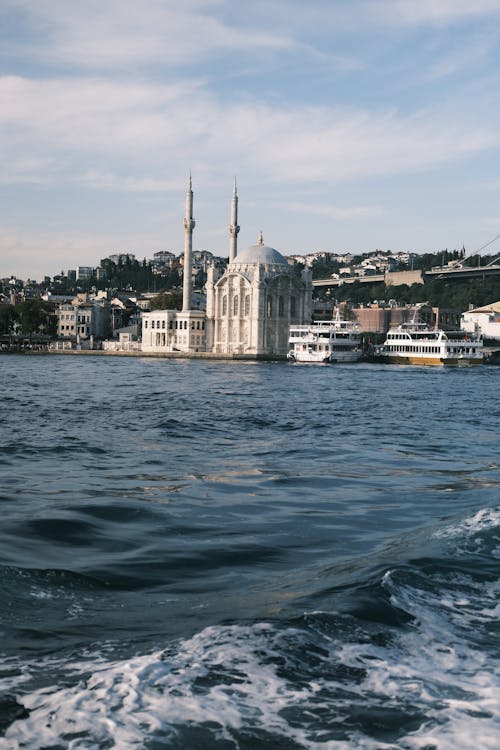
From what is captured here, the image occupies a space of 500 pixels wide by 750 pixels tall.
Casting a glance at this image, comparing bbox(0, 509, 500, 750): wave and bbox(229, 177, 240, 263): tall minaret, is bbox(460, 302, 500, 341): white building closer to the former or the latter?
bbox(229, 177, 240, 263): tall minaret

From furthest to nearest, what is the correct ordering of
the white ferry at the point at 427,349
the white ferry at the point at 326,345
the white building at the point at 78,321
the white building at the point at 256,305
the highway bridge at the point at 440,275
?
the highway bridge at the point at 440,275 → the white building at the point at 78,321 → the white building at the point at 256,305 → the white ferry at the point at 326,345 → the white ferry at the point at 427,349

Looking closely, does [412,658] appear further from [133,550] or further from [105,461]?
[105,461]

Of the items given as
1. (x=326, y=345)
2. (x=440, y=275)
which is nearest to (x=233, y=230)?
(x=326, y=345)

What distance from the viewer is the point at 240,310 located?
258 feet

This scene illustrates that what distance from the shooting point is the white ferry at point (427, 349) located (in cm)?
6544

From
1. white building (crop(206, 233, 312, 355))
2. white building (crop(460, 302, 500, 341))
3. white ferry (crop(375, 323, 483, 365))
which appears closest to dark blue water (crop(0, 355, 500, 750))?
white ferry (crop(375, 323, 483, 365))

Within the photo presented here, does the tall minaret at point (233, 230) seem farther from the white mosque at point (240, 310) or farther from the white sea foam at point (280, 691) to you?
the white sea foam at point (280, 691)

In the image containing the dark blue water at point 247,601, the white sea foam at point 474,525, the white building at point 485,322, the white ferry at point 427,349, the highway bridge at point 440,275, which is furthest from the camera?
the highway bridge at point 440,275

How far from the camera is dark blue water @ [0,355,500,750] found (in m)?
3.63

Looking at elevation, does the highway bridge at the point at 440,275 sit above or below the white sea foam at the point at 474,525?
above

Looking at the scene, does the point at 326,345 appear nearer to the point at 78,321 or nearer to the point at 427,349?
the point at 427,349

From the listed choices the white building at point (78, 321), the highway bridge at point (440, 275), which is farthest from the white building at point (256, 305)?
the highway bridge at point (440, 275)

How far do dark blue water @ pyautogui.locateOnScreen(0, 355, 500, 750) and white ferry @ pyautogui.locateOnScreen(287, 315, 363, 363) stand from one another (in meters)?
54.9

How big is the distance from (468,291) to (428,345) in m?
48.8
